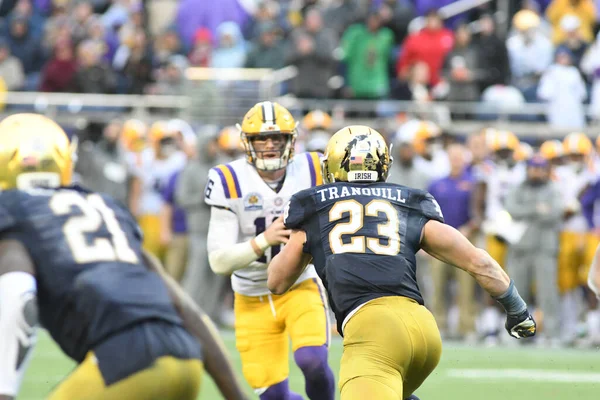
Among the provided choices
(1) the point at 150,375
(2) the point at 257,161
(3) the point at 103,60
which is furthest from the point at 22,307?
(3) the point at 103,60

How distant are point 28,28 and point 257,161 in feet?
35.8

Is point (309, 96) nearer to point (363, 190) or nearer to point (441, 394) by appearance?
point (441, 394)

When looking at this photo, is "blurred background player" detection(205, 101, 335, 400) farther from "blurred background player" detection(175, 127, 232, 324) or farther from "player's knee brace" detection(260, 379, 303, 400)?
"blurred background player" detection(175, 127, 232, 324)

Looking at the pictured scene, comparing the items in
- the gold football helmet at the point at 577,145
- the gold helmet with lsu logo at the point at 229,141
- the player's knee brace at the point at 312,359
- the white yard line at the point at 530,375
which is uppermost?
the gold helmet with lsu logo at the point at 229,141

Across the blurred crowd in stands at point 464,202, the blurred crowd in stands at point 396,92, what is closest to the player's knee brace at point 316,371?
the blurred crowd in stands at point 396,92

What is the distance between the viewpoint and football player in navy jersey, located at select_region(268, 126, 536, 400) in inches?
183

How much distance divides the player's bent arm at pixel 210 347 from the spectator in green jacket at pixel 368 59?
35.4 feet

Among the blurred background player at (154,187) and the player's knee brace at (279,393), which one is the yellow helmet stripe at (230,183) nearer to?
the player's knee brace at (279,393)

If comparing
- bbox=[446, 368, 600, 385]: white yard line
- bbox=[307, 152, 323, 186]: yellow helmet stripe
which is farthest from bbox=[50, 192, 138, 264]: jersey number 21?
bbox=[446, 368, 600, 385]: white yard line

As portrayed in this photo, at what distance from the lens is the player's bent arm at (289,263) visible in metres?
5.05

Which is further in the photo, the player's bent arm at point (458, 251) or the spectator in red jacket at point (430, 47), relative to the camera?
the spectator in red jacket at point (430, 47)

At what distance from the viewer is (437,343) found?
477 centimetres

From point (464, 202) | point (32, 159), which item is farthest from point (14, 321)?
point (464, 202)

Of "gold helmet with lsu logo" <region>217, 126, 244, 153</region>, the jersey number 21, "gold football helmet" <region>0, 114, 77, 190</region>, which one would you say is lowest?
"gold helmet with lsu logo" <region>217, 126, 244, 153</region>
